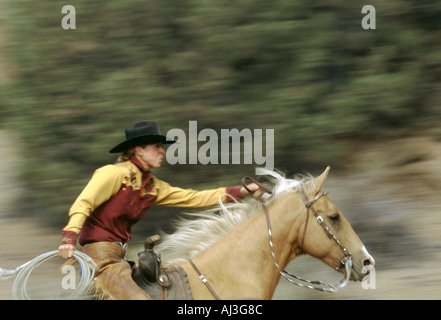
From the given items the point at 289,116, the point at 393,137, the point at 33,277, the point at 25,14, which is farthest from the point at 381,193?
the point at 25,14

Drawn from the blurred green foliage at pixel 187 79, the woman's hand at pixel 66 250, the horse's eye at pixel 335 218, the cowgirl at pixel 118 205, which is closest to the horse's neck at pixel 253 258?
the horse's eye at pixel 335 218

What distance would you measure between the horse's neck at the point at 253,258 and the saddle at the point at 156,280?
0.49 feet

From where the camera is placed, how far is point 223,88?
22.4ft

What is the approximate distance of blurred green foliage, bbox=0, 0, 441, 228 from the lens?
6.72m

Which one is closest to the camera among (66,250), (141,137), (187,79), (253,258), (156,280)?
(66,250)

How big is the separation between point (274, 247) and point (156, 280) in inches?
34.9

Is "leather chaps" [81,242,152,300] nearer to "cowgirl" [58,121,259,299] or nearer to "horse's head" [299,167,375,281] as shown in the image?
"cowgirl" [58,121,259,299]

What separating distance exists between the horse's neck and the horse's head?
102mm

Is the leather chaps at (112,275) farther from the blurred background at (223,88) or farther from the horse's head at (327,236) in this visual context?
the blurred background at (223,88)

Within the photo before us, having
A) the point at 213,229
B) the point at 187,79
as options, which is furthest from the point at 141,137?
the point at 187,79

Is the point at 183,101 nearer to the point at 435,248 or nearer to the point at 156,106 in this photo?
the point at 156,106

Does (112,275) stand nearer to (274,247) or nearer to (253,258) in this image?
(253,258)

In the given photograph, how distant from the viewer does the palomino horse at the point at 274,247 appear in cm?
444

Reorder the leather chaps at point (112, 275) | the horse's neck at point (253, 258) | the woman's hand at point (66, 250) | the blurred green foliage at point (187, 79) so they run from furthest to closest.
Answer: the blurred green foliage at point (187, 79)
the horse's neck at point (253, 258)
the leather chaps at point (112, 275)
the woman's hand at point (66, 250)
